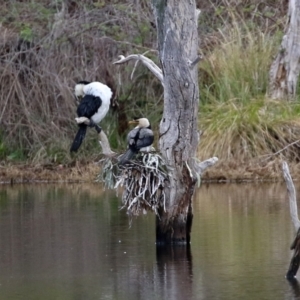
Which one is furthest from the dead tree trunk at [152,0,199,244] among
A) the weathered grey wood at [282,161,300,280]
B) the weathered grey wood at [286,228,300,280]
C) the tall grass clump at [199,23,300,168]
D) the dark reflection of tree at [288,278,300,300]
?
the tall grass clump at [199,23,300,168]

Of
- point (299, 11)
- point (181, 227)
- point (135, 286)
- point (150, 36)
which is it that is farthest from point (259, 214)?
point (150, 36)

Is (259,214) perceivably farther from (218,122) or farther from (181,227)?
(218,122)

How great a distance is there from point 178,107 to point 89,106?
88.9 inches

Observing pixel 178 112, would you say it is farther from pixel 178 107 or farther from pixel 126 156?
pixel 126 156

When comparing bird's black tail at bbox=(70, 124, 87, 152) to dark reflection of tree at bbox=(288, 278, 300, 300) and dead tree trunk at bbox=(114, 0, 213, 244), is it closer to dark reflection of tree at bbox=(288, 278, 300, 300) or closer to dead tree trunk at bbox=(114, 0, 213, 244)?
dead tree trunk at bbox=(114, 0, 213, 244)

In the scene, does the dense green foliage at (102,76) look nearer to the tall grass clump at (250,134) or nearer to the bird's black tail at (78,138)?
the tall grass clump at (250,134)

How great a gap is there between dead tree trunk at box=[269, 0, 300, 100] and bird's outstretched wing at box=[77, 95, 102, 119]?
A: 663 centimetres

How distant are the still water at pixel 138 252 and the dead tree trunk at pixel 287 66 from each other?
3.22 metres

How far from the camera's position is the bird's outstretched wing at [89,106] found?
12.9 meters

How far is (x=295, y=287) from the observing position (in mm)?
9375

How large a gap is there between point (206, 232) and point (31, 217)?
9.40ft

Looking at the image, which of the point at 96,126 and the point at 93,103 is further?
the point at 93,103

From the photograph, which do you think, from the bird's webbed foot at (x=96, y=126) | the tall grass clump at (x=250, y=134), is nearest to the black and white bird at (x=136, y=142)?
the bird's webbed foot at (x=96, y=126)

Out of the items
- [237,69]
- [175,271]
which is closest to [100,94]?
[175,271]
